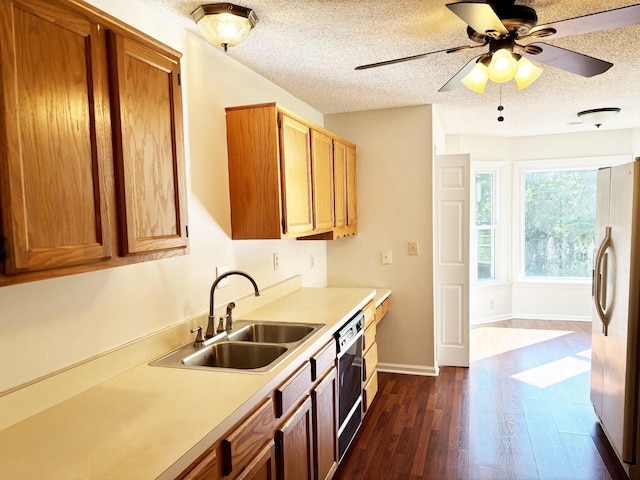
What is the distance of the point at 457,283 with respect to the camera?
4.05 metres

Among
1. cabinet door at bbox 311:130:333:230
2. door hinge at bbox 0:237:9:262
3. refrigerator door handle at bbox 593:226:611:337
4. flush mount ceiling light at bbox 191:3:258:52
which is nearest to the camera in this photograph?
door hinge at bbox 0:237:9:262

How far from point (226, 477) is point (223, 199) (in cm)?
147

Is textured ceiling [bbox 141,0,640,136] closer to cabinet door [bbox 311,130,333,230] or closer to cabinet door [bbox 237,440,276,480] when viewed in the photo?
cabinet door [bbox 311,130,333,230]

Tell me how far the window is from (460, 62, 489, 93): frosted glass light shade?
3824 millimetres

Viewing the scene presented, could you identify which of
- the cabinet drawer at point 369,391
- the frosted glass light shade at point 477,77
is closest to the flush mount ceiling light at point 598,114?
the frosted glass light shade at point 477,77

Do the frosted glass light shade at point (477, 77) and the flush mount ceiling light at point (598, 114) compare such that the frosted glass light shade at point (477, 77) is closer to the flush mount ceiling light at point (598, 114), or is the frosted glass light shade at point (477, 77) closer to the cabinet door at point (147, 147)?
the cabinet door at point (147, 147)

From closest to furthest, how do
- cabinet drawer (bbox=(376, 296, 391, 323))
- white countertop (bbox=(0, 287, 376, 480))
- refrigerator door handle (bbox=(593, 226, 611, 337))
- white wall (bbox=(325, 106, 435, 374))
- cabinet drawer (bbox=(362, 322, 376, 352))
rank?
white countertop (bbox=(0, 287, 376, 480)) → refrigerator door handle (bbox=(593, 226, 611, 337)) → cabinet drawer (bbox=(362, 322, 376, 352)) → cabinet drawer (bbox=(376, 296, 391, 323)) → white wall (bbox=(325, 106, 435, 374))

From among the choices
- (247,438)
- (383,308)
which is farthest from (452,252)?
(247,438)

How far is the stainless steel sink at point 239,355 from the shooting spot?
6.66 ft

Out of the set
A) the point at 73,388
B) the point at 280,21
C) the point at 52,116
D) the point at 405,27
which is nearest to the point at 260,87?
the point at 280,21

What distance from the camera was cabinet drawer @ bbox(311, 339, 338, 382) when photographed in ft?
6.82

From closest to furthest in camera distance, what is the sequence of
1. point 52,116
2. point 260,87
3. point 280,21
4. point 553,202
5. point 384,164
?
point 52,116 < point 280,21 < point 260,87 < point 384,164 < point 553,202

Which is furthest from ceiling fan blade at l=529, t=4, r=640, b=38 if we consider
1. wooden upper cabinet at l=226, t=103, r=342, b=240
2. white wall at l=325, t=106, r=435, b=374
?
white wall at l=325, t=106, r=435, b=374

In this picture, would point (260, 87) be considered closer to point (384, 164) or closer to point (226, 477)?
point (384, 164)
